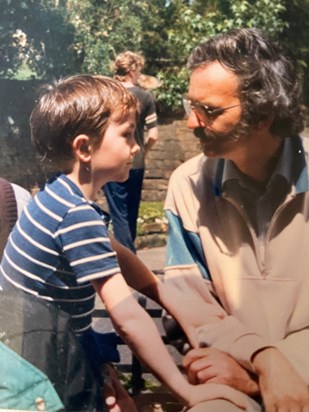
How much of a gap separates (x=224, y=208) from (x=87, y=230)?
394 millimetres

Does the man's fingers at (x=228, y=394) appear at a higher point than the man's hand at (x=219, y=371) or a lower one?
lower

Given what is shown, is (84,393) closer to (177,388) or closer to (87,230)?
(177,388)

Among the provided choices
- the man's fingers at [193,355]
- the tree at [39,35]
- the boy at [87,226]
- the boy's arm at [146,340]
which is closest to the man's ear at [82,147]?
the boy at [87,226]

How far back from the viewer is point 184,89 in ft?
7.77

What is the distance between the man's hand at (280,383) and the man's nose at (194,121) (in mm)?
658

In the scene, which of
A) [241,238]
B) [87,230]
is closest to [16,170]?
[87,230]

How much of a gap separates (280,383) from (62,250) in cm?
72

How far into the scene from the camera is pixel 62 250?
2447mm

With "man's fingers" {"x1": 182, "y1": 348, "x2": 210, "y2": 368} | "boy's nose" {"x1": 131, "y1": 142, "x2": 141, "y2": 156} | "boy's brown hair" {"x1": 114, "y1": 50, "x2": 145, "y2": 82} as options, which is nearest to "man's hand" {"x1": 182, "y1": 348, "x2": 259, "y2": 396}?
"man's fingers" {"x1": 182, "y1": 348, "x2": 210, "y2": 368}

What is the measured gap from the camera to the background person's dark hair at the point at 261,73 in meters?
2.28

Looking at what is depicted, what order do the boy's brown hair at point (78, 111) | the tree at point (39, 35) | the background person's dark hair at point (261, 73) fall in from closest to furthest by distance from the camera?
the background person's dark hair at point (261, 73), the boy's brown hair at point (78, 111), the tree at point (39, 35)

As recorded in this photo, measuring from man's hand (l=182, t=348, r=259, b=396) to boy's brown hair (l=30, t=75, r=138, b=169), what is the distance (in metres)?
0.68

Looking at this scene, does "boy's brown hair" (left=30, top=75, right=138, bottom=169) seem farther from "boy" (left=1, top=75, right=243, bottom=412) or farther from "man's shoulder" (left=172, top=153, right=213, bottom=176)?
"man's shoulder" (left=172, top=153, right=213, bottom=176)

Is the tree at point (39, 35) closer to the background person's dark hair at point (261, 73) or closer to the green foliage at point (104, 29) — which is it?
the green foliage at point (104, 29)
